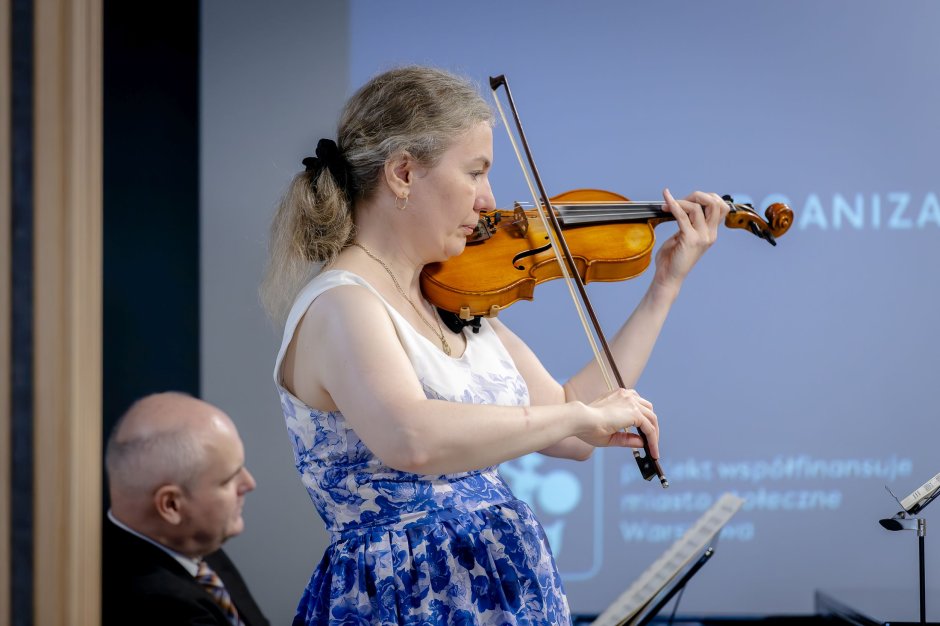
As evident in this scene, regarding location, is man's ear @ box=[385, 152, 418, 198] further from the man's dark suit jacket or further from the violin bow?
the man's dark suit jacket

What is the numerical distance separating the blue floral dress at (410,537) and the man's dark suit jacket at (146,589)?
0.66 feet

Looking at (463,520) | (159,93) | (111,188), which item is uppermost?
(159,93)

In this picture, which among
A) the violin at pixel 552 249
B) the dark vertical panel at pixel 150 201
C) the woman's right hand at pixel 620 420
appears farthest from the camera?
the dark vertical panel at pixel 150 201

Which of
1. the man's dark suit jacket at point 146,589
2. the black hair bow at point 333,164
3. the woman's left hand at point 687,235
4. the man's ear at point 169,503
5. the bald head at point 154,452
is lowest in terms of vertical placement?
the man's dark suit jacket at point 146,589

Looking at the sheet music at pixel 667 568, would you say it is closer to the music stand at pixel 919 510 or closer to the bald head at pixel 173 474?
the music stand at pixel 919 510

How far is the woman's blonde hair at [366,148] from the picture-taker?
1.49 m

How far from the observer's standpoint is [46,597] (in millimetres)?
1235

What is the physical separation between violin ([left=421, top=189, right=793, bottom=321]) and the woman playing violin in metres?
0.05

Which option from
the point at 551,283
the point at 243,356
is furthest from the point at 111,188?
the point at 551,283

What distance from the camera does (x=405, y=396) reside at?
50.7 inches

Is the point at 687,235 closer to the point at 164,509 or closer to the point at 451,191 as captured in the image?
the point at 451,191

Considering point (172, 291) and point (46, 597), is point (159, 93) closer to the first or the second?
point (172, 291)

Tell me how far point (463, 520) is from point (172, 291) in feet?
5.79

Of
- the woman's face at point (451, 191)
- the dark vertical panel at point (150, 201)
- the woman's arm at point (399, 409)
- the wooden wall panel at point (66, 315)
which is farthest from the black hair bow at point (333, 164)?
the dark vertical panel at point (150, 201)
